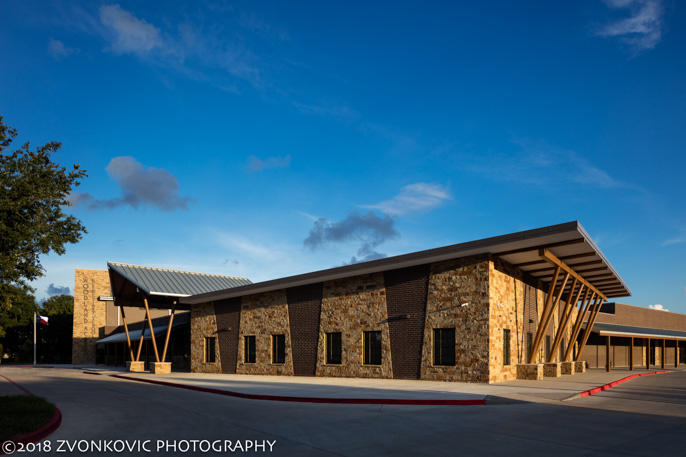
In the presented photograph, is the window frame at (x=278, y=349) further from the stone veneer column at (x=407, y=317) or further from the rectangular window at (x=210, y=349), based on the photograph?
the stone veneer column at (x=407, y=317)

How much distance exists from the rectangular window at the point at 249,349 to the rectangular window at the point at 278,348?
194 cm

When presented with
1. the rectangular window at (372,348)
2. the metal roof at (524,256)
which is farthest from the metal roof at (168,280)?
the rectangular window at (372,348)

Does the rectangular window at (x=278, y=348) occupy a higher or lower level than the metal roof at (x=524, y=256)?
lower

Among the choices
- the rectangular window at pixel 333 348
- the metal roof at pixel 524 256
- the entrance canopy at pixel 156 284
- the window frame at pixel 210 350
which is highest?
the metal roof at pixel 524 256

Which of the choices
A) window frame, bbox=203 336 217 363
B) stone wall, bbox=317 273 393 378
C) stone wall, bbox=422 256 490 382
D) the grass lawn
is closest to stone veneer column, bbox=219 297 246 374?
window frame, bbox=203 336 217 363

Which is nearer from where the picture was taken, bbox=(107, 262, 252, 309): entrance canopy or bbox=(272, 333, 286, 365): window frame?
bbox=(272, 333, 286, 365): window frame

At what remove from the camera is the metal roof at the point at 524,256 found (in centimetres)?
2047

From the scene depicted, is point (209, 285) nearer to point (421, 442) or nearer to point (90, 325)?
point (90, 325)

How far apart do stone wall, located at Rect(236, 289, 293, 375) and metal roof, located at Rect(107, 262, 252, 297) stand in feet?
20.2

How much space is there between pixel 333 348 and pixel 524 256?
10.8m

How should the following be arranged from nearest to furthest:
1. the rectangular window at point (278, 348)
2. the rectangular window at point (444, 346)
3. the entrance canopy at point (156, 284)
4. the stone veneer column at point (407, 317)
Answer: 1. the rectangular window at point (444, 346)
2. the stone veneer column at point (407, 317)
3. the rectangular window at point (278, 348)
4. the entrance canopy at point (156, 284)

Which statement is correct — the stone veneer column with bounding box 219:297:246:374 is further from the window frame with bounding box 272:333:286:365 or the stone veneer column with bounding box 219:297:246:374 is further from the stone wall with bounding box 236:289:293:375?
the window frame with bounding box 272:333:286:365

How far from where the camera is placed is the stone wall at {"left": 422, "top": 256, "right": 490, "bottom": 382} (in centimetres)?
2248

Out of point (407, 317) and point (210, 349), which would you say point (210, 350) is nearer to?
point (210, 349)
